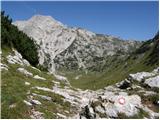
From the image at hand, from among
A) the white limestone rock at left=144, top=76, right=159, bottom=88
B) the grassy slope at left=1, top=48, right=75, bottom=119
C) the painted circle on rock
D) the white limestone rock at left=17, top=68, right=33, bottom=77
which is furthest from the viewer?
the white limestone rock at left=17, top=68, right=33, bottom=77

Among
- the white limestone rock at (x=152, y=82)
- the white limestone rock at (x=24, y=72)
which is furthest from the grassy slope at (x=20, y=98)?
the white limestone rock at (x=152, y=82)

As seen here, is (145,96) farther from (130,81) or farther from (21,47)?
(21,47)

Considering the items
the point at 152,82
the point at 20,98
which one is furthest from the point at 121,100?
the point at 152,82

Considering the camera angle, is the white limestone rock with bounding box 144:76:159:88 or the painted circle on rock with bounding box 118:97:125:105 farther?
the white limestone rock with bounding box 144:76:159:88

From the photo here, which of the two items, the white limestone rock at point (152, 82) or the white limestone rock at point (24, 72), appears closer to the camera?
the white limestone rock at point (152, 82)

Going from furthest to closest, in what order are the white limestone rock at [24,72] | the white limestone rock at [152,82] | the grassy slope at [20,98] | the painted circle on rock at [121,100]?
the white limestone rock at [24,72], the white limestone rock at [152,82], the grassy slope at [20,98], the painted circle on rock at [121,100]

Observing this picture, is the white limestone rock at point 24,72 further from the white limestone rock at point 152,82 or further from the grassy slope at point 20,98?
the white limestone rock at point 152,82

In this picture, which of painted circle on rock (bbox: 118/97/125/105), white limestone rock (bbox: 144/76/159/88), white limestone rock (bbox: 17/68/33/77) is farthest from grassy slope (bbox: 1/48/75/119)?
white limestone rock (bbox: 144/76/159/88)

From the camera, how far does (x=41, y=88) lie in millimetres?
36594

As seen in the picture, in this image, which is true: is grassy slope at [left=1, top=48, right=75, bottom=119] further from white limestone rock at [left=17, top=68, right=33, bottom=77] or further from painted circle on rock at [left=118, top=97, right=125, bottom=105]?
painted circle on rock at [left=118, top=97, right=125, bottom=105]

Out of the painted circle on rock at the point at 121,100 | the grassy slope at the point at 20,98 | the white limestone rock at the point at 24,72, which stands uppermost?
the white limestone rock at the point at 24,72

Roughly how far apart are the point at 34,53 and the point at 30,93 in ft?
97.2

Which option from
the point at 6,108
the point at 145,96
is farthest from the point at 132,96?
the point at 6,108

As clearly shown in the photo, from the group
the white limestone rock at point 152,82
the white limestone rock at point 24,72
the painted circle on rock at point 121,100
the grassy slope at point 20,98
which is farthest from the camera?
the white limestone rock at point 24,72
